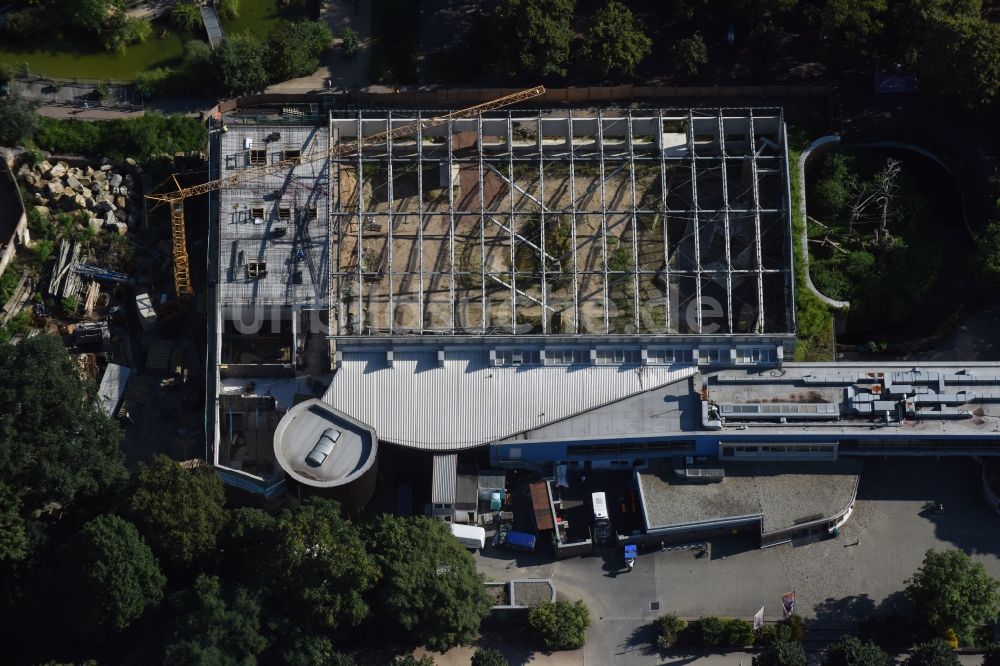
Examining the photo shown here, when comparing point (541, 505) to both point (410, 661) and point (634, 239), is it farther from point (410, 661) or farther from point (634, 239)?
point (634, 239)

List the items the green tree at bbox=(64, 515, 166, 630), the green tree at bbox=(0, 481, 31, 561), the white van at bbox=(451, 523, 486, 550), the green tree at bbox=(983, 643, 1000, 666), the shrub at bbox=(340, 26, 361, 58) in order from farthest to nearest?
1. the shrub at bbox=(340, 26, 361, 58)
2. the white van at bbox=(451, 523, 486, 550)
3. the green tree at bbox=(983, 643, 1000, 666)
4. the green tree at bbox=(0, 481, 31, 561)
5. the green tree at bbox=(64, 515, 166, 630)

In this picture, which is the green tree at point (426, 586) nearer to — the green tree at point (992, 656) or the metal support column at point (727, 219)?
the metal support column at point (727, 219)

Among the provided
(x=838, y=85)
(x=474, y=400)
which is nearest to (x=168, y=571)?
(x=474, y=400)

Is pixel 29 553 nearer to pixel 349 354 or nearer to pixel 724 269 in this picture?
pixel 349 354

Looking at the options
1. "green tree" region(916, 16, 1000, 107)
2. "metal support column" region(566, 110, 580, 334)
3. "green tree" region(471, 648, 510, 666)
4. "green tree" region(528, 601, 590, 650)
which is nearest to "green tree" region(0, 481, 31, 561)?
"green tree" region(471, 648, 510, 666)

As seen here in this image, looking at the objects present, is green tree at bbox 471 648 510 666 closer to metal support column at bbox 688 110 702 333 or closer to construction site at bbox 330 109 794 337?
construction site at bbox 330 109 794 337
